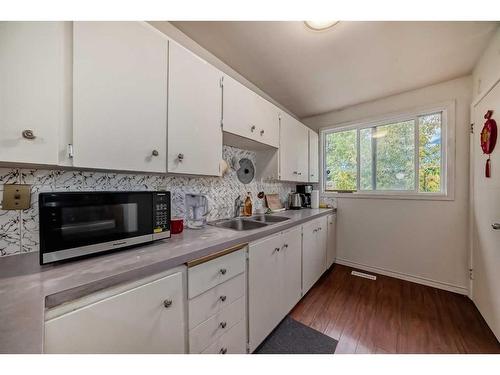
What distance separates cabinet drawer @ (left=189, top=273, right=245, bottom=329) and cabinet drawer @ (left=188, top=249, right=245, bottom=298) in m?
0.03

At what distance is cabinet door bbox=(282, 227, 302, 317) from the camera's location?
1.60 meters

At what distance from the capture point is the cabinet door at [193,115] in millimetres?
1134


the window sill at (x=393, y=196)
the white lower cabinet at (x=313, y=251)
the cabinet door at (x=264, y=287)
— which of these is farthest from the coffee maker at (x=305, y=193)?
the cabinet door at (x=264, y=287)

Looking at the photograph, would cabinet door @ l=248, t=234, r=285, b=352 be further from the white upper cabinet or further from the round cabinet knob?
the round cabinet knob

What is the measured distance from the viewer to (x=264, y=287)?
1.35 meters

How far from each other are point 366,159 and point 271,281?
2.23m

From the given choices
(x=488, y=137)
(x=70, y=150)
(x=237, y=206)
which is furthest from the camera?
(x=237, y=206)

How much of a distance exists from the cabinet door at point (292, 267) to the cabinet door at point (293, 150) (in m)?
0.71

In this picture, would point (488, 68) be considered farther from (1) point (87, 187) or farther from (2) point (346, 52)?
(1) point (87, 187)

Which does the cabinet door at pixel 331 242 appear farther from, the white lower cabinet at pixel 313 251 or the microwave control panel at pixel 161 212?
the microwave control panel at pixel 161 212

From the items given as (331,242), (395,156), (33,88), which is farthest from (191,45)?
(331,242)
